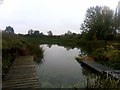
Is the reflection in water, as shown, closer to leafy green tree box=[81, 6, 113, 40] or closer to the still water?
the still water

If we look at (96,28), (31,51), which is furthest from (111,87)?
(96,28)

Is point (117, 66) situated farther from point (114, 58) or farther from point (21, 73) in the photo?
point (21, 73)

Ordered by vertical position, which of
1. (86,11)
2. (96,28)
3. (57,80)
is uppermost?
(86,11)

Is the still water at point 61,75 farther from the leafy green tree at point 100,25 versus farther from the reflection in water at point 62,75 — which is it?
the leafy green tree at point 100,25

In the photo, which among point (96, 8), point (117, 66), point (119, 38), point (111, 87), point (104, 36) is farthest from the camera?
point (96, 8)

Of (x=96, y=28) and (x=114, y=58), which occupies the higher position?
(x=96, y=28)

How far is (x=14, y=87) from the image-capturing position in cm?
815

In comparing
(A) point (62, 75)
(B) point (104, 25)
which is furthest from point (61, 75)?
(B) point (104, 25)

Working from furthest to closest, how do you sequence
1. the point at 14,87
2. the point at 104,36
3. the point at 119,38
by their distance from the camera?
the point at 104,36 → the point at 119,38 → the point at 14,87

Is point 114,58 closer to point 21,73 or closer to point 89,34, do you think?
point 21,73

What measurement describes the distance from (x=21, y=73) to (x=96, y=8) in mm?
45564

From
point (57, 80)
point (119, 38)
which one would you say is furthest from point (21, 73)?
point (119, 38)

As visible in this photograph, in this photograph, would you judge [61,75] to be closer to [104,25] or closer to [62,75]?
[62,75]

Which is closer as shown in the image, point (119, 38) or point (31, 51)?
point (31, 51)
